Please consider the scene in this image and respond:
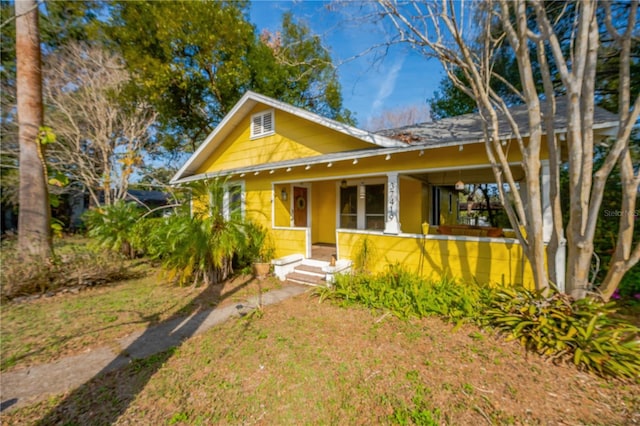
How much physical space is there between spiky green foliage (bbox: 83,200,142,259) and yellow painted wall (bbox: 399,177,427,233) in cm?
954

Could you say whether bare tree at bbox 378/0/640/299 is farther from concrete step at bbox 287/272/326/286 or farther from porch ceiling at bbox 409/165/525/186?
concrete step at bbox 287/272/326/286

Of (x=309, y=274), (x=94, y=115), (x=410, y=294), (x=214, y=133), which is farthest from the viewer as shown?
(x=94, y=115)

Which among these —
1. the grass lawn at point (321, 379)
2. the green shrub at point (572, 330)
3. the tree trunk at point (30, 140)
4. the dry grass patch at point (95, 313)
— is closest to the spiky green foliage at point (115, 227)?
the tree trunk at point (30, 140)

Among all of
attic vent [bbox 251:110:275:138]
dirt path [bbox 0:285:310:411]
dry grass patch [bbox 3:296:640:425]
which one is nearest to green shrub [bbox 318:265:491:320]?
dry grass patch [bbox 3:296:640:425]

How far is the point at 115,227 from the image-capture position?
30.4ft

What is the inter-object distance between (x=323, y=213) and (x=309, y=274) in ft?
11.8

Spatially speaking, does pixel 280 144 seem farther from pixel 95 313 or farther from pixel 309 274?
pixel 95 313

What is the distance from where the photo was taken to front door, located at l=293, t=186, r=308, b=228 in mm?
8797

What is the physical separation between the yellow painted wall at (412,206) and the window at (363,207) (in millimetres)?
631

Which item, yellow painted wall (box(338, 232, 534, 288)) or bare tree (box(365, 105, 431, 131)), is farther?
bare tree (box(365, 105, 431, 131))

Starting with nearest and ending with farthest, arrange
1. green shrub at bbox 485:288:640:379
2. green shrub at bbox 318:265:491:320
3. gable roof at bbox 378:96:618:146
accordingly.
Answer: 1. green shrub at bbox 485:288:640:379
2. gable roof at bbox 378:96:618:146
3. green shrub at bbox 318:265:491:320

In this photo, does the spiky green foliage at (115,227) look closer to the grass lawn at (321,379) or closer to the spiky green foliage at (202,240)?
the spiky green foliage at (202,240)

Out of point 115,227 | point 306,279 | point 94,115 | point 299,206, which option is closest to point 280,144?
point 299,206

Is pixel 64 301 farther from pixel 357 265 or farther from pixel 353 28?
pixel 353 28
